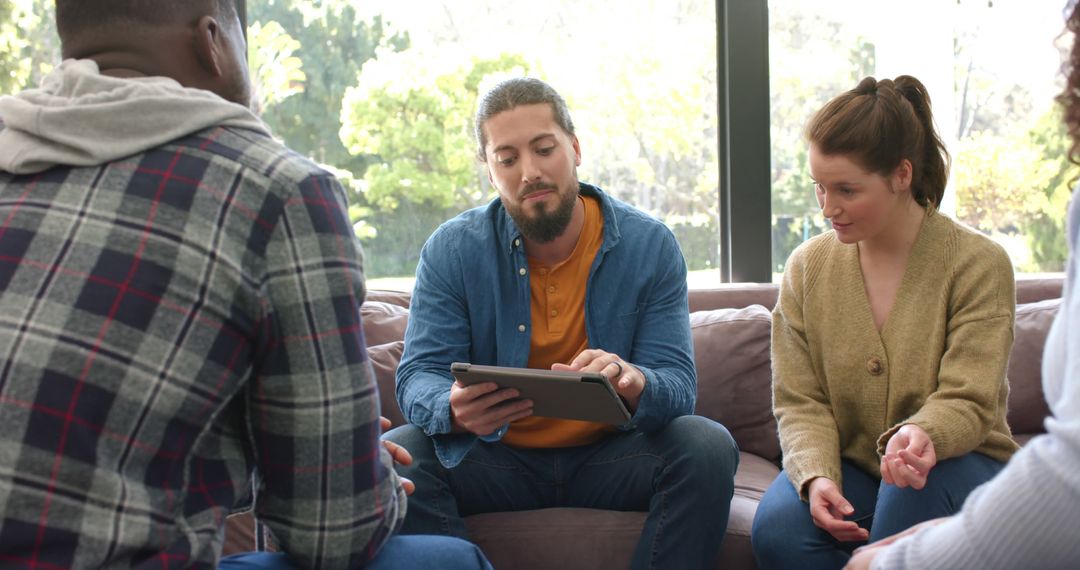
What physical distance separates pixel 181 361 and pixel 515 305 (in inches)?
52.3

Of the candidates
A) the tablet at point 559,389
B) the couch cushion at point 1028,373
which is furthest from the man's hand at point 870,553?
the couch cushion at point 1028,373

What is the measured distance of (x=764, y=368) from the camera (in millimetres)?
2826

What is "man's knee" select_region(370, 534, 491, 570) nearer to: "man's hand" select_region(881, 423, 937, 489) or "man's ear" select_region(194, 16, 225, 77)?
"man's ear" select_region(194, 16, 225, 77)

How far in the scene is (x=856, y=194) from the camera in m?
2.11

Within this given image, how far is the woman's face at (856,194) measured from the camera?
2.11 meters

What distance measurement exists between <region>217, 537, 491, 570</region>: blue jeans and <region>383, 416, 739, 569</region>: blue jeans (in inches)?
32.8

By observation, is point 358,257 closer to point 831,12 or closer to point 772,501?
point 772,501

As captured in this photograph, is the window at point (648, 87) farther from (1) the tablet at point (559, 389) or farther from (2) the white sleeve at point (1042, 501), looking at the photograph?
(2) the white sleeve at point (1042, 501)

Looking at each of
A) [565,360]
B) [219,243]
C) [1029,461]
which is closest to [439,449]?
[565,360]

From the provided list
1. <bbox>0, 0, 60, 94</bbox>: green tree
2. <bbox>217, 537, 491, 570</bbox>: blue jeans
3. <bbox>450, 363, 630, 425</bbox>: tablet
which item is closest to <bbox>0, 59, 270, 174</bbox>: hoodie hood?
<bbox>217, 537, 491, 570</bbox>: blue jeans

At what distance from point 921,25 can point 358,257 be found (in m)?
2.97

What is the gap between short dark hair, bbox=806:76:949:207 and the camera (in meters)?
2.10

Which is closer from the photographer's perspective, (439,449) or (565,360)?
(439,449)

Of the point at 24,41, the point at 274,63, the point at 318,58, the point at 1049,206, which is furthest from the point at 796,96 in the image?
the point at 24,41
